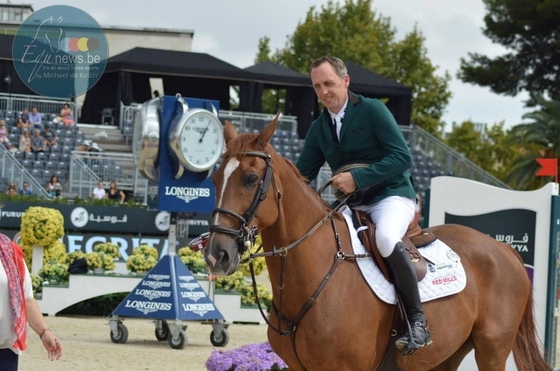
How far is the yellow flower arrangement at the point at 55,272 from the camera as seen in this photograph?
1300 centimetres

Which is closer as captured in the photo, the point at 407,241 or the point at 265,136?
the point at 265,136

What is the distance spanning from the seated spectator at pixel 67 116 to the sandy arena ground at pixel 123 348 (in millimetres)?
12163

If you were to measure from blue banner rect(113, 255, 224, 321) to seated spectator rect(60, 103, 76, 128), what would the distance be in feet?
48.6

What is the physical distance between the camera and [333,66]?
5.18m

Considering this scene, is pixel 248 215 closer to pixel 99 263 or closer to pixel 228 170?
pixel 228 170

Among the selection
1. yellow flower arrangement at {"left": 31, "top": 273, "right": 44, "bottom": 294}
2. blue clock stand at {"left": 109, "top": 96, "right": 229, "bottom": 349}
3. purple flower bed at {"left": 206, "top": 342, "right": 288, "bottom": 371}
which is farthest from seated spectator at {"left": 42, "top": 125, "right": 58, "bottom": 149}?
purple flower bed at {"left": 206, "top": 342, "right": 288, "bottom": 371}

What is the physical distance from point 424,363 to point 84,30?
882cm

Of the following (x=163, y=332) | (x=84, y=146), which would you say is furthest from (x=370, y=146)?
(x=84, y=146)

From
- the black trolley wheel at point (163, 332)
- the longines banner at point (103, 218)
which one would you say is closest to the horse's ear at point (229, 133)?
the black trolley wheel at point (163, 332)

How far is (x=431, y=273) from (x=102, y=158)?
720 inches

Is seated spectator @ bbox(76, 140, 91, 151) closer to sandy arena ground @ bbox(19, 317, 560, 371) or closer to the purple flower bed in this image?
sandy arena ground @ bbox(19, 317, 560, 371)

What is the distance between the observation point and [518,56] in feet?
131

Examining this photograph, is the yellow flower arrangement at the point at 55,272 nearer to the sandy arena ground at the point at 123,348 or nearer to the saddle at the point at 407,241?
the sandy arena ground at the point at 123,348

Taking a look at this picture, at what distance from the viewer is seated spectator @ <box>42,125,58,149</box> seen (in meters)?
23.1
